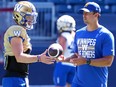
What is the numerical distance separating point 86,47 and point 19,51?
3.19 ft

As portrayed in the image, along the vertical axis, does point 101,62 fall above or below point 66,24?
below

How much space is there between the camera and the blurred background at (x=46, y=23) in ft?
32.1

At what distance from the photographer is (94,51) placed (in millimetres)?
5367

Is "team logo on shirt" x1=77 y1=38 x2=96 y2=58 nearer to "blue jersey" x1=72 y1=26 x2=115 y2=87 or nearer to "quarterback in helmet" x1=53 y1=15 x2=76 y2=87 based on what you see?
"blue jersey" x1=72 y1=26 x2=115 y2=87

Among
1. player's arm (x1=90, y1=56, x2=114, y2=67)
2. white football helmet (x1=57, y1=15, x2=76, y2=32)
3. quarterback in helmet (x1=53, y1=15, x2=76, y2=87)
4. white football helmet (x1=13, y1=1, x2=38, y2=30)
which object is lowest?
quarterback in helmet (x1=53, y1=15, x2=76, y2=87)

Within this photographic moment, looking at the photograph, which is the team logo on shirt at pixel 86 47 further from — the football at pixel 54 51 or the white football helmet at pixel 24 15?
the white football helmet at pixel 24 15

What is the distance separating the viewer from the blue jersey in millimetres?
5316

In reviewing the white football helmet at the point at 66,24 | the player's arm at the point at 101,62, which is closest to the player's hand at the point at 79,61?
the player's arm at the point at 101,62

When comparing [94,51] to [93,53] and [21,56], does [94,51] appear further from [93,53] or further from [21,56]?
[21,56]

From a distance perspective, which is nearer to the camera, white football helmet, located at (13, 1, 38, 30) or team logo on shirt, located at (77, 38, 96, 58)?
white football helmet, located at (13, 1, 38, 30)

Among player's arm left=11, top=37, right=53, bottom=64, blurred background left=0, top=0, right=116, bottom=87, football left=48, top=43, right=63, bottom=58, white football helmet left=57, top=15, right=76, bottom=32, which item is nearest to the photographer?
player's arm left=11, top=37, right=53, bottom=64

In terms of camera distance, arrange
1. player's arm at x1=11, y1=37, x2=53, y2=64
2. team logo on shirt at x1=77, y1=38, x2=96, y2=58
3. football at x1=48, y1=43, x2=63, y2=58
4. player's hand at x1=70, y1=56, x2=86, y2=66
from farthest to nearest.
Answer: team logo on shirt at x1=77, y1=38, x2=96, y2=58
player's hand at x1=70, y1=56, x2=86, y2=66
football at x1=48, y1=43, x2=63, y2=58
player's arm at x1=11, y1=37, x2=53, y2=64

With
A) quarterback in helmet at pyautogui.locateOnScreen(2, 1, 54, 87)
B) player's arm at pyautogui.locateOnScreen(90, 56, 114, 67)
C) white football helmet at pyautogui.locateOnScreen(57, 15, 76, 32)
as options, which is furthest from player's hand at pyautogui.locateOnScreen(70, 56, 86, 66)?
white football helmet at pyautogui.locateOnScreen(57, 15, 76, 32)

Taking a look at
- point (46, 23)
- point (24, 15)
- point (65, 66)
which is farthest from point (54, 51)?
point (46, 23)
